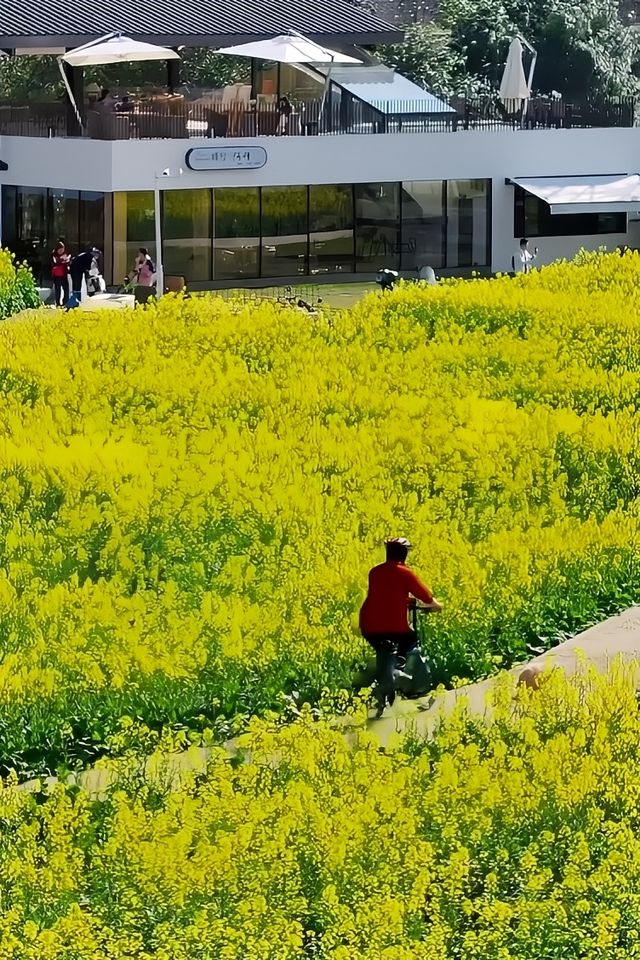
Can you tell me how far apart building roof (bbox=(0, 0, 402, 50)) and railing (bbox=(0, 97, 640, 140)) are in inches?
72.8

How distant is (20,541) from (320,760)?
6.10 metres

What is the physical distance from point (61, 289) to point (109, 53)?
6.09 m

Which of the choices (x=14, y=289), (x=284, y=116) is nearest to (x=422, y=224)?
(x=284, y=116)

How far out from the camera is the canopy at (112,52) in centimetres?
4144


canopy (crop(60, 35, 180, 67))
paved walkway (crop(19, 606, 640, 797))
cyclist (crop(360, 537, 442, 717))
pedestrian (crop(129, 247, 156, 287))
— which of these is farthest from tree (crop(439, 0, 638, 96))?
cyclist (crop(360, 537, 442, 717))

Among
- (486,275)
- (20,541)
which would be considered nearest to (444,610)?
(20,541)

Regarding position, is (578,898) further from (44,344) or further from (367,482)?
(44,344)

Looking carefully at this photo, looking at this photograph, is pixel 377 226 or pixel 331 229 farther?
pixel 377 226

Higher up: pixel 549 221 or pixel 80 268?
pixel 80 268

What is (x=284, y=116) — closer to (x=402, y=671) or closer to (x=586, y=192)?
(x=586, y=192)

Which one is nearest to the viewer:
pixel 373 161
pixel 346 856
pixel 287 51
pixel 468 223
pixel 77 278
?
pixel 346 856

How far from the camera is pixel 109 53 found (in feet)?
138

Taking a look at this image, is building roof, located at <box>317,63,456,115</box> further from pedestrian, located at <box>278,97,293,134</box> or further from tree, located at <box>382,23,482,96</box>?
tree, located at <box>382,23,482,96</box>

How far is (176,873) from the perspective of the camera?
34.3ft
